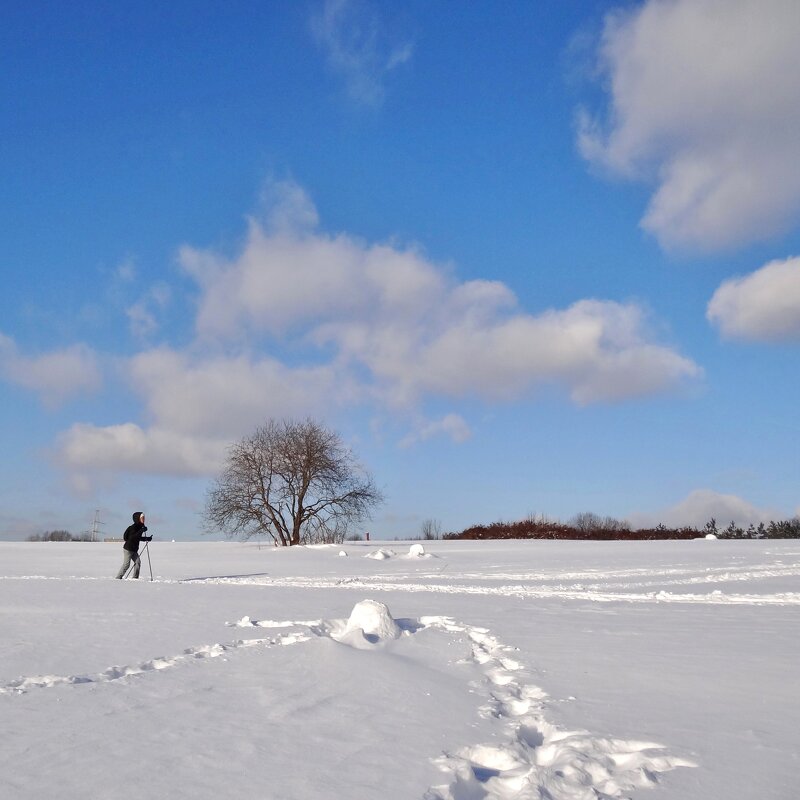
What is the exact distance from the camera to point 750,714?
17.0 ft

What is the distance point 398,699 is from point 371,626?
109 inches

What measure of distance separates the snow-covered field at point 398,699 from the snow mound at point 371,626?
0.02 m

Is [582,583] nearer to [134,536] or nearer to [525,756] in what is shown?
[134,536]

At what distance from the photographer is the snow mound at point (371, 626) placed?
313 inches

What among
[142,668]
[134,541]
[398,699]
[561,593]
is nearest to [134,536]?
[134,541]

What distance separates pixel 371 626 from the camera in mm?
8203

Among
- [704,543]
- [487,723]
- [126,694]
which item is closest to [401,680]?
[487,723]

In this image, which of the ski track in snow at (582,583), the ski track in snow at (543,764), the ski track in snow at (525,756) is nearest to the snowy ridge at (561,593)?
the ski track in snow at (582,583)

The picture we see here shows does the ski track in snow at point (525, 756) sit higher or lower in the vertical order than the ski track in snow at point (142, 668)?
lower

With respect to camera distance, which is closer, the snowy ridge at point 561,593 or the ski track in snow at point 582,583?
the snowy ridge at point 561,593

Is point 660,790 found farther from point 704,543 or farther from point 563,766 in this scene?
point 704,543

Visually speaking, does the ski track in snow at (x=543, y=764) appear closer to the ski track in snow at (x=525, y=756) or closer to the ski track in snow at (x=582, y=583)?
the ski track in snow at (x=525, y=756)

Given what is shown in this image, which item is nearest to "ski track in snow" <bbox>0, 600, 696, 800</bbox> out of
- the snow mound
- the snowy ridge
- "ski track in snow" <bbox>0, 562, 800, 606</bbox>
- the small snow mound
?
the snow mound

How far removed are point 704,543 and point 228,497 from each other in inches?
930
